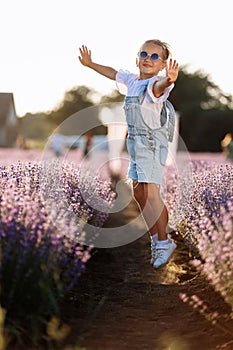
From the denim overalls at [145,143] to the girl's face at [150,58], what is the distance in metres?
0.17

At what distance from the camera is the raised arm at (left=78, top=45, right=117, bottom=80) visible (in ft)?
16.6

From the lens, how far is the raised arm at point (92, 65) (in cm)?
506

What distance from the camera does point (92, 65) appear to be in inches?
200

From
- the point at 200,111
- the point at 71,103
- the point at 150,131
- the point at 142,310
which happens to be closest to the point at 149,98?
the point at 150,131

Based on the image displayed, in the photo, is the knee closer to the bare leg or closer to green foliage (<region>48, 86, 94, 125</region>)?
the bare leg

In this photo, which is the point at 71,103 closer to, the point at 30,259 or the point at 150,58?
the point at 150,58

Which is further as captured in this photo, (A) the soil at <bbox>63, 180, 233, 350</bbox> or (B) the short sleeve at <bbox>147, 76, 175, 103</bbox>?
(B) the short sleeve at <bbox>147, 76, 175, 103</bbox>

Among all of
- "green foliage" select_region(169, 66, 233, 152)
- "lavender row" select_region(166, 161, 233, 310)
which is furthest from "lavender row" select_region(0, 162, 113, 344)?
"green foliage" select_region(169, 66, 233, 152)

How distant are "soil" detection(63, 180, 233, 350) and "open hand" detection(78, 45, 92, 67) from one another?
155 centimetres

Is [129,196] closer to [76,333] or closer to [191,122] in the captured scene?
[76,333]

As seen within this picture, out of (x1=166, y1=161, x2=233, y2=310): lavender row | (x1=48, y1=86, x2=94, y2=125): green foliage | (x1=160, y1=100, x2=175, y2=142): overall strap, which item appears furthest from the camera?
(x1=48, y1=86, x2=94, y2=125): green foliage

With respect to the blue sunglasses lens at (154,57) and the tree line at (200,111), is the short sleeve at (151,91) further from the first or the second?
the tree line at (200,111)

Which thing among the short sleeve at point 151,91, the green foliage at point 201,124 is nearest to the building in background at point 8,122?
the green foliage at point 201,124

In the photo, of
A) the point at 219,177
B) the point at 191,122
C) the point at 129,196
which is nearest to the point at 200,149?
the point at 191,122
